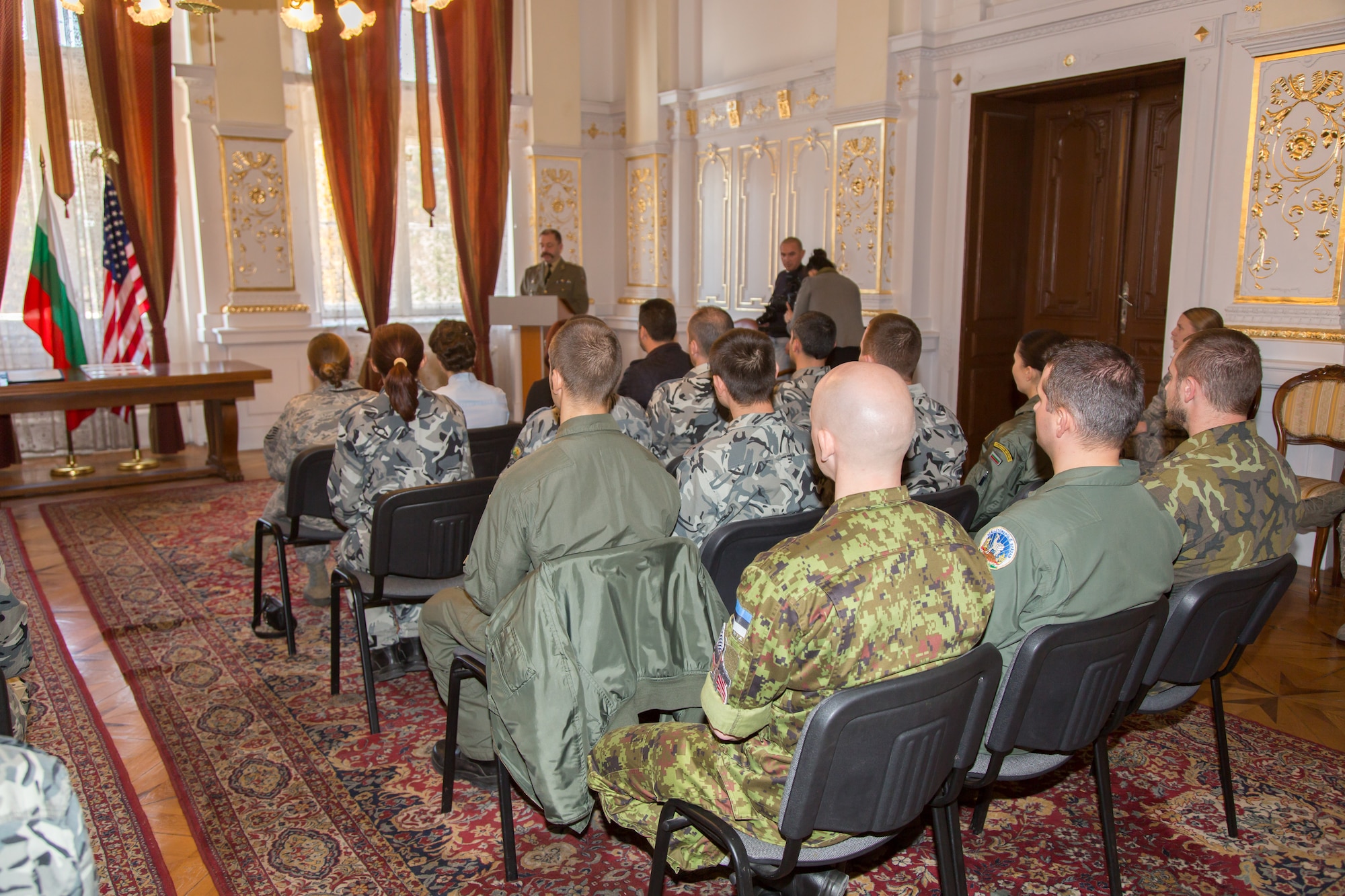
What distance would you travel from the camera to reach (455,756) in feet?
8.45

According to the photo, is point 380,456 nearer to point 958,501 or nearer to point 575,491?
point 575,491

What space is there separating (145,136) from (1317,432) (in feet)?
26.0

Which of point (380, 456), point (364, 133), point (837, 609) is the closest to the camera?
point (837, 609)

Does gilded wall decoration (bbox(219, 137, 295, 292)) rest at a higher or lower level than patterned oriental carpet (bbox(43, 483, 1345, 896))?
higher

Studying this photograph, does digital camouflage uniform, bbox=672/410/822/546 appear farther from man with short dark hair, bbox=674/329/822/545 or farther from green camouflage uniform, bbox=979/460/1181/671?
green camouflage uniform, bbox=979/460/1181/671

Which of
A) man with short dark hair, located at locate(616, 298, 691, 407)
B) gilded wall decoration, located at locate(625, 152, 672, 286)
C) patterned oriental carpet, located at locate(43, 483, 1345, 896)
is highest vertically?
gilded wall decoration, located at locate(625, 152, 672, 286)

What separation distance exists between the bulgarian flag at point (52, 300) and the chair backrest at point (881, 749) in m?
6.91

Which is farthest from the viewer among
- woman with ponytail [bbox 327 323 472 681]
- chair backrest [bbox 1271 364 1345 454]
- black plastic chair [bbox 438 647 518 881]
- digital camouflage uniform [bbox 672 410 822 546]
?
chair backrest [bbox 1271 364 1345 454]

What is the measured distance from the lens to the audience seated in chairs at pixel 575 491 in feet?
7.10

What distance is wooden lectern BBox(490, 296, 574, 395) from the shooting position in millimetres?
7805

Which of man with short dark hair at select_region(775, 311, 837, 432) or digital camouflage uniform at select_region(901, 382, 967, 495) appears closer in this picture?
digital camouflage uniform at select_region(901, 382, 967, 495)

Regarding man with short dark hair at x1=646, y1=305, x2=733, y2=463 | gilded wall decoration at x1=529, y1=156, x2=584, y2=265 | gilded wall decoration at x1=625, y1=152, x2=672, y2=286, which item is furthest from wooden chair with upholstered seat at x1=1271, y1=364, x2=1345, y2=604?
gilded wall decoration at x1=529, y1=156, x2=584, y2=265

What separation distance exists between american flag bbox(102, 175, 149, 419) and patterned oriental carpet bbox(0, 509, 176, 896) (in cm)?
351

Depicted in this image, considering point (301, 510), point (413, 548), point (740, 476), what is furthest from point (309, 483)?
point (740, 476)
